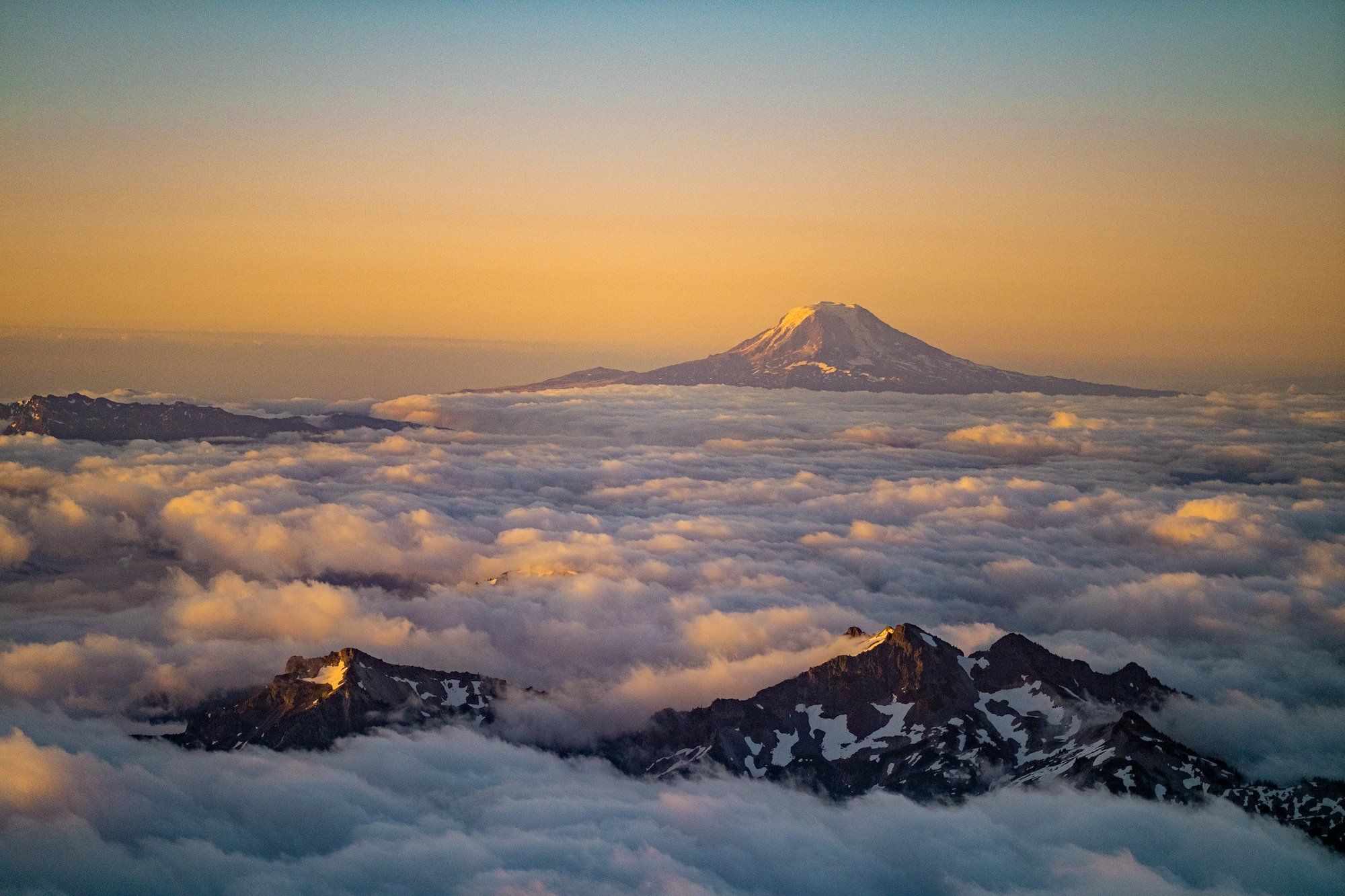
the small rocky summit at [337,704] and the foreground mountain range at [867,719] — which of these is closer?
the foreground mountain range at [867,719]

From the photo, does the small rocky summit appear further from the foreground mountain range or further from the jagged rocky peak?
the jagged rocky peak

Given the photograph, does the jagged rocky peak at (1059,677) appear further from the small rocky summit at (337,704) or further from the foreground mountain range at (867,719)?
the small rocky summit at (337,704)

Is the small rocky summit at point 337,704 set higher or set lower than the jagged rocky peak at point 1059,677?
lower

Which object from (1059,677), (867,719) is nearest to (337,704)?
(867,719)

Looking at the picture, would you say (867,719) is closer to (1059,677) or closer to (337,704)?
(1059,677)

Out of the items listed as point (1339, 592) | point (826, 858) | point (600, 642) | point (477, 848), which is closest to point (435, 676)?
point (600, 642)

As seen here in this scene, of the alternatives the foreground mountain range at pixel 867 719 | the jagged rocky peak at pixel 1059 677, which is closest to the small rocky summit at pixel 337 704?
the foreground mountain range at pixel 867 719
